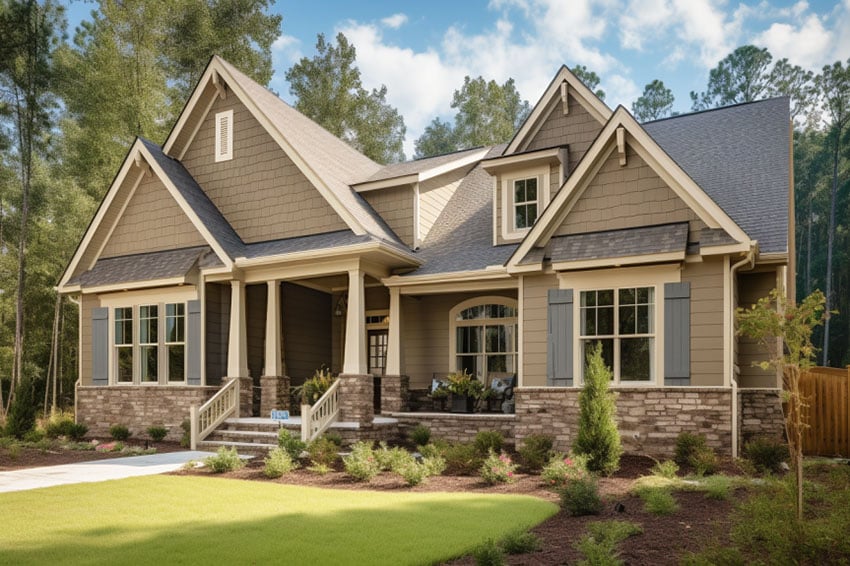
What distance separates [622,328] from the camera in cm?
1177

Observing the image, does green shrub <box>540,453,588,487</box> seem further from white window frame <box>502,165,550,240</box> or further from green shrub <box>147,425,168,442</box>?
green shrub <box>147,425,168,442</box>

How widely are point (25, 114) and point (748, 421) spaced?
2202 centimetres

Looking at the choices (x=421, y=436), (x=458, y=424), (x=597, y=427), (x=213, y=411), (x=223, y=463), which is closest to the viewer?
(x=597, y=427)

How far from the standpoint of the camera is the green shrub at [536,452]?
410 inches

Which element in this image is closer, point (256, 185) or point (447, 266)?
point (447, 266)

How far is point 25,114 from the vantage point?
21.7 metres

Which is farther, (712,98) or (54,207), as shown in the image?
(712,98)

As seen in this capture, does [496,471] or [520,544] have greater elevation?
[520,544]

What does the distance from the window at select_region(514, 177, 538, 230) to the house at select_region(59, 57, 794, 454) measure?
0.05m

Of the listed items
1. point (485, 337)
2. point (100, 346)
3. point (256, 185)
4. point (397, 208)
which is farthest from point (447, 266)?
point (100, 346)

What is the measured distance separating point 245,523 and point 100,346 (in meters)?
10.9

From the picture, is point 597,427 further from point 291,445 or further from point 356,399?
point 356,399

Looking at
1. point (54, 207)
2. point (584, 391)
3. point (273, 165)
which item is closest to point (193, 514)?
point (584, 391)

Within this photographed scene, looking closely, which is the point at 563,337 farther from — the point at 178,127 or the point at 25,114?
the point at 25,114
